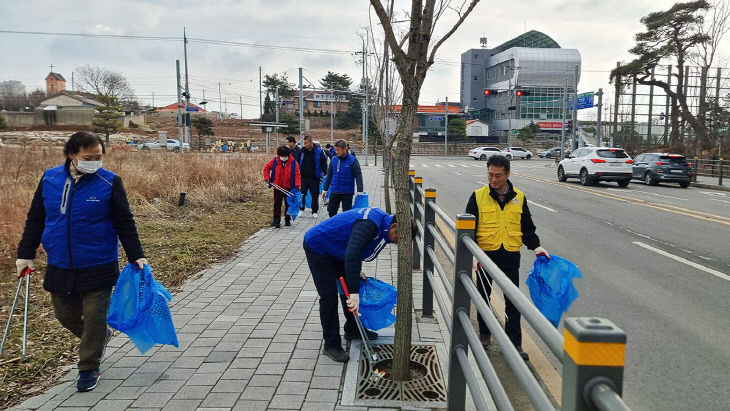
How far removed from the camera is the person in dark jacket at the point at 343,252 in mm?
3855

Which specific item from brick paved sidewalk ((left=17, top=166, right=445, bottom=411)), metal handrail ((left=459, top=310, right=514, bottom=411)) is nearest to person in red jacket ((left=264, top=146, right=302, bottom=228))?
brick paved sidewalk ((left=17, top=166, right=445, bottom=411))

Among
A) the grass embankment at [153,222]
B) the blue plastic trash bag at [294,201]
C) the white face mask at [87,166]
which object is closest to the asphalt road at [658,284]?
the white face mask at [87,166]

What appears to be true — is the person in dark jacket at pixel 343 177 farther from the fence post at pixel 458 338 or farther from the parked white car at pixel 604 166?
the parked white car at pixel 604 166

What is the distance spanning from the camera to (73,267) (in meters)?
3.67

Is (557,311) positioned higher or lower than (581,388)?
lower

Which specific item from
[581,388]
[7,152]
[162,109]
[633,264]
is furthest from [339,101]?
[581,388]

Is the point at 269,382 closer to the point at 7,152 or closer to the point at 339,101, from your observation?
the point at 7,152

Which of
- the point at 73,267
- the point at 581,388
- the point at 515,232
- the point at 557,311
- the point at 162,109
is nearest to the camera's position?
the point at 581,388

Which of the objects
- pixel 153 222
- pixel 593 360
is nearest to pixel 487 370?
pixel 593 360

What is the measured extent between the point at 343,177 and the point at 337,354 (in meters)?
5.62

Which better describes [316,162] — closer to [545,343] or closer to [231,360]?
[231,360]

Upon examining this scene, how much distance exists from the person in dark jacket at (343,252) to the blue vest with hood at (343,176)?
5065mm

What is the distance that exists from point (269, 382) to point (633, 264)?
6228mm

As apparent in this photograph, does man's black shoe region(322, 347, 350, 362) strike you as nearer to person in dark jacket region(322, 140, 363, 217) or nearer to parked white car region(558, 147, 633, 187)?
person in dark jacket region(322, 140, 363, 217)
